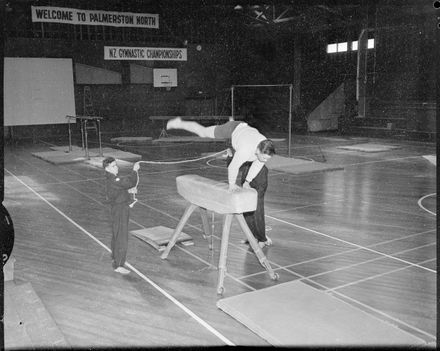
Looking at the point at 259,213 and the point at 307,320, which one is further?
the point at 259,213

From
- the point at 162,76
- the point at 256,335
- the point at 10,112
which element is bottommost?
the point at 256,335

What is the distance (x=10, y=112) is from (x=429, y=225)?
13.8 meters

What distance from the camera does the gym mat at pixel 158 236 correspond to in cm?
503

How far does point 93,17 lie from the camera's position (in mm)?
15141

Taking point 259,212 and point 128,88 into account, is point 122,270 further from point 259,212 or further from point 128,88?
point 128,88

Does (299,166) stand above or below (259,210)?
below

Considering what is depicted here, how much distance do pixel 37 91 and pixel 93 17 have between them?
3.10m

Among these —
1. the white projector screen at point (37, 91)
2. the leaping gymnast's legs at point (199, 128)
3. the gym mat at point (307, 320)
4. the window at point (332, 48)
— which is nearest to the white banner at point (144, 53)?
the white projector screen at point (37, 91)

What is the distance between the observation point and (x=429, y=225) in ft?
18.7

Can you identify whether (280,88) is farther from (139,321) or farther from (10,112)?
(139,321)

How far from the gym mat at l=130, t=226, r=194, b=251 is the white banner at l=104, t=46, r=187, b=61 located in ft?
40.0

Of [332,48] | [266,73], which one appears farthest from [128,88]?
[332,48]

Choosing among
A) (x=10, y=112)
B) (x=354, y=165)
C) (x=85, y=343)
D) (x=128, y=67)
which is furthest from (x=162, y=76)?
(x=85, y=343)

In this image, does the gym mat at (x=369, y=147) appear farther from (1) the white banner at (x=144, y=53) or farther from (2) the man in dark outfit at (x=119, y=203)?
(2) the man in dark outfit at (x=119, y=203)
